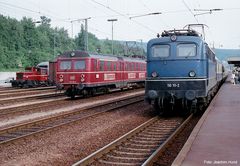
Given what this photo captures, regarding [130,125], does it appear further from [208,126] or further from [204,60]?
[204,60]

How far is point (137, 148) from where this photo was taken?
9.82 m

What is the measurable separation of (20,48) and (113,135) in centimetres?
9745

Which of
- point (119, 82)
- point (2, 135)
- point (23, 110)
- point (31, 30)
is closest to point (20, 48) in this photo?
point (31, 30)

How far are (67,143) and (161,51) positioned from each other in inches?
259

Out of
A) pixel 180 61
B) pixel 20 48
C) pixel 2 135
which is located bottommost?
pixel 2 135

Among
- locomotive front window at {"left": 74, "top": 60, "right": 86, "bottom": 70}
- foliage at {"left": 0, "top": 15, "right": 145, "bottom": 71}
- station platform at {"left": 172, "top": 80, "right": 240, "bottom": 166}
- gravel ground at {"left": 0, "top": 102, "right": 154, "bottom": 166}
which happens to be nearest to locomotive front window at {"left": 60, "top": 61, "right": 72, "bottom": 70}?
locomotive front window at {"left": 74, "top": 60, "right": 86, "bottom": 70}

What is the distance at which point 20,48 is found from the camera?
104938 millimetres

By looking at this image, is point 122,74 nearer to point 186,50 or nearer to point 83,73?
point 83,73

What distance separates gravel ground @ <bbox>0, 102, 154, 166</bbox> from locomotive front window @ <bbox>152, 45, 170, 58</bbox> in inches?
105

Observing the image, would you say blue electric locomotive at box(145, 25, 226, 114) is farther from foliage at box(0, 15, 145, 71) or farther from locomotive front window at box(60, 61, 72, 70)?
foliage at box(0, 15, 145, 71)

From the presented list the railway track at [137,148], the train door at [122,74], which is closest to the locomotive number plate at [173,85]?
the railway track at [137,148]

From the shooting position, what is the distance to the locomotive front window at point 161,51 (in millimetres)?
15584

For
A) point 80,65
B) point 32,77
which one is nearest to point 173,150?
point 80,65

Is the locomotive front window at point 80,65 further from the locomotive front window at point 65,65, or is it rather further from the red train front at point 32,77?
the red train front at point 32,77
